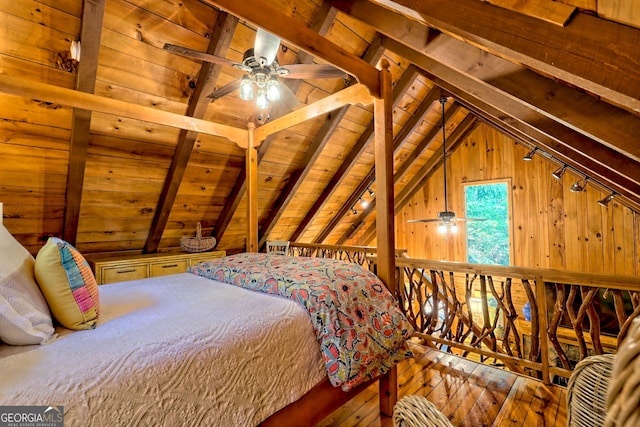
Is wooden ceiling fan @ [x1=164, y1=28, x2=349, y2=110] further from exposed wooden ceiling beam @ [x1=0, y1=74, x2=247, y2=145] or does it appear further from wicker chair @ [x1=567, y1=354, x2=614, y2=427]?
wicker chair @ [x1=567, y1=354, x2=614, y2=427]

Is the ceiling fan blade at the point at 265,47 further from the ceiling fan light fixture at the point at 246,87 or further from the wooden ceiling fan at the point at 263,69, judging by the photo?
the ceiling fan light fixture at the point at 246,87

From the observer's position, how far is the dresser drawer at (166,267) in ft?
10.5

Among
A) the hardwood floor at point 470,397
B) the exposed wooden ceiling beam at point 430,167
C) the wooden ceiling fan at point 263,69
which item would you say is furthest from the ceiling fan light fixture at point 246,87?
the exposed wooden ceiling beam at point 430,167

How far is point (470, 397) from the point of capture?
1.96m

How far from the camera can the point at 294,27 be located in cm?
143

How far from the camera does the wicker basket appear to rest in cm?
351

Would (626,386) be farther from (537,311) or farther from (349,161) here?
(349,161)

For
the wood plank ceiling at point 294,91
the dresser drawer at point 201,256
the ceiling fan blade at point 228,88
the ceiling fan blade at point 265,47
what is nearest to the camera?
the wood plank ceiling at point 294,91

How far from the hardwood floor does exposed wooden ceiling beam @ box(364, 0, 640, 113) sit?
1.77 meters

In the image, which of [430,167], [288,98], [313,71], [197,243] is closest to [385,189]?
[313,71]

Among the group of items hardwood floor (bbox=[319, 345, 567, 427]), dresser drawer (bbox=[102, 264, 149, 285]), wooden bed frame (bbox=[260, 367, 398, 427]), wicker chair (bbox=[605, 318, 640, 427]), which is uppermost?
wicker chair (bbox=[605, 318, 640, 427])

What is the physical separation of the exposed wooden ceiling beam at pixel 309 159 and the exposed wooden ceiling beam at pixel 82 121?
2166 millimetres

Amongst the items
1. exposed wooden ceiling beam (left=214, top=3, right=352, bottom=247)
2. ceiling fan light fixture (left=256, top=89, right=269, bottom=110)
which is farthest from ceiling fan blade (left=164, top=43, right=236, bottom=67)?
exposed wooden ceiling beam (left=214, top=3, right=352, bottom=247)

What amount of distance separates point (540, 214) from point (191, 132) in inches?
197
